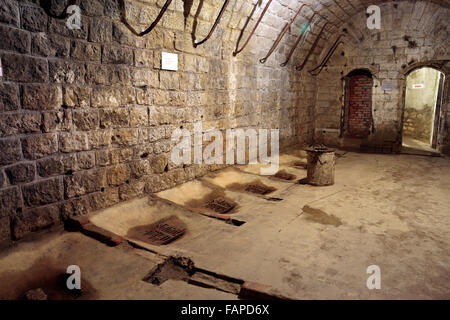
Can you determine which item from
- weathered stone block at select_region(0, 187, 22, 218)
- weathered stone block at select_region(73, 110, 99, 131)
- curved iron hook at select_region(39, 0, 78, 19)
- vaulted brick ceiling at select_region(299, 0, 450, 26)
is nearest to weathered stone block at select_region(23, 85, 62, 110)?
weathered stone block at select_region(73, 110, 99, 131)

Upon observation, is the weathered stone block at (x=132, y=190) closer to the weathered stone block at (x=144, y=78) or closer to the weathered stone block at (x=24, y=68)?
the weathered stone block at (x=144, y=78)

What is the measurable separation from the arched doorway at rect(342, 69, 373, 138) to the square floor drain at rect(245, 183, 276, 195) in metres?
5.14

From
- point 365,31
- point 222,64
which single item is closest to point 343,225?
point 222,64

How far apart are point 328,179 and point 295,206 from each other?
1.30m

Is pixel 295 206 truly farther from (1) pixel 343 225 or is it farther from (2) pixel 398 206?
(2) pixel 398 206

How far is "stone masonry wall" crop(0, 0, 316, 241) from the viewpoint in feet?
9.71

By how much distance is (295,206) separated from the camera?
175 inches

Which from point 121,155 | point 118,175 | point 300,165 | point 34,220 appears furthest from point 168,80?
point 300,165

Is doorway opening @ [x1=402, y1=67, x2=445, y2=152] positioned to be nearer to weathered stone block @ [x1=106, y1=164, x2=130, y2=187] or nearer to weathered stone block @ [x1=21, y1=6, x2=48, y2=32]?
weathered stone block @ [x1=106, y1=164, x2=130, y2=187]

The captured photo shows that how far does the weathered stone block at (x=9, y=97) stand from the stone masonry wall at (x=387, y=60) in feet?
27.2

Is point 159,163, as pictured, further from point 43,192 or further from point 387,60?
point 387,60

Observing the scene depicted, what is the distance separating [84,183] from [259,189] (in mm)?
2758

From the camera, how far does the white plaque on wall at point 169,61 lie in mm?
4342
